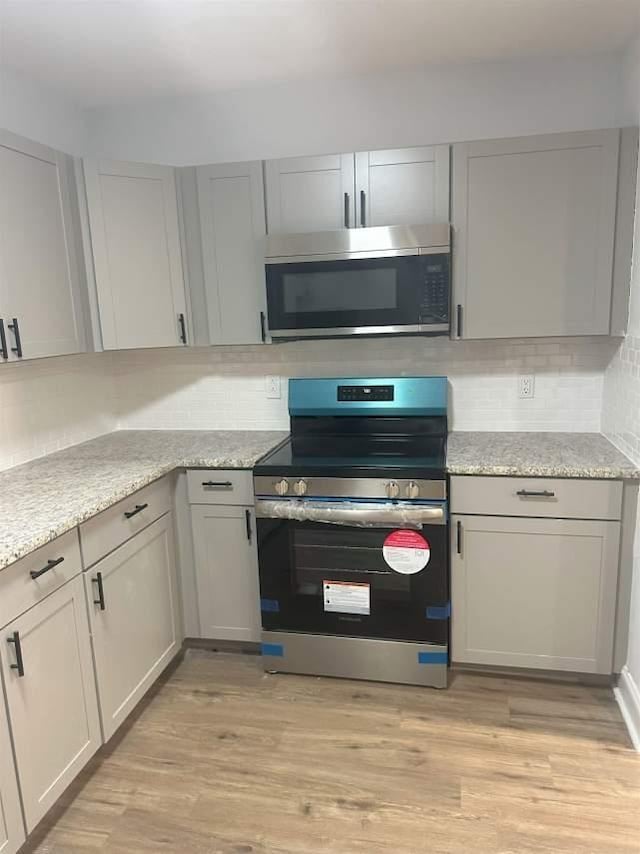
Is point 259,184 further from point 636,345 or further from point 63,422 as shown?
point 636,345

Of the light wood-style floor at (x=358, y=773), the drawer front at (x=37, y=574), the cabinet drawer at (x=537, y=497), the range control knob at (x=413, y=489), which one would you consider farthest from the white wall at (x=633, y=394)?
the drawer front at (x=37, y=574)

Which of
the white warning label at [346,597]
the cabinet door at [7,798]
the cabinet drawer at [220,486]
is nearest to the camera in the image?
the cabinet door at [7,798]

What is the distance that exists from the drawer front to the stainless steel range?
0.79 meters

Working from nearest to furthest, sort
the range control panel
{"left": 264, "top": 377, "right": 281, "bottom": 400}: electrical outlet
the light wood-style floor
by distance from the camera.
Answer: the light wood-style floor → the range control panel → {"left": 264, "top": 377, "right": 281, "bottom": 400}: electrical outlet

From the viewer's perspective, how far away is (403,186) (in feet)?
8.14

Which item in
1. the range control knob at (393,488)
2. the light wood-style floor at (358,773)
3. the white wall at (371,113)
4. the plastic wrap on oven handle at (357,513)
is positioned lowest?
the light wood-style floor at (358,773)

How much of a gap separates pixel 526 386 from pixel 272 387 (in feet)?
4.02

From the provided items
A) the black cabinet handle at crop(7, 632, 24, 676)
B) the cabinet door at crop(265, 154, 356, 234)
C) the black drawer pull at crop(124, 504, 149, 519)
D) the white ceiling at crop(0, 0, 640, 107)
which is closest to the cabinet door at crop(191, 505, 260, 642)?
the black drawer pull at crop(124, 504, 149, 519)

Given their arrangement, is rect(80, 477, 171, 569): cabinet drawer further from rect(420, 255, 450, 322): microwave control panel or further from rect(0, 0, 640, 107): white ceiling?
Result: rect(0, 0, 640, 107): white ceiling

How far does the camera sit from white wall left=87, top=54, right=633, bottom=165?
2.56 metres

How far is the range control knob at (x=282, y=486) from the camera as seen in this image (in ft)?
7.93

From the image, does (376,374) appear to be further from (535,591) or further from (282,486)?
(535,591)

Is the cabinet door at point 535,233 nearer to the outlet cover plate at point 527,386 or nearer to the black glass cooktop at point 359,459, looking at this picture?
the outlet cover plate at point 527,386

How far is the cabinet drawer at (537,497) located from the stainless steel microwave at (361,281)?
0.66 meters
